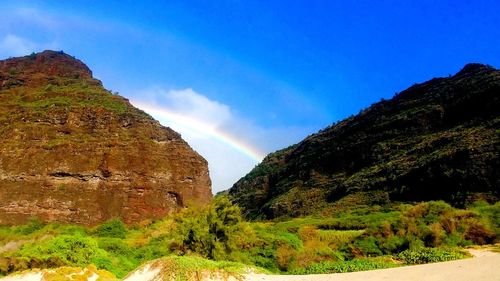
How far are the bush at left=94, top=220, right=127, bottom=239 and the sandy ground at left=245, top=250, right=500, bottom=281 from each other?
38.6 m

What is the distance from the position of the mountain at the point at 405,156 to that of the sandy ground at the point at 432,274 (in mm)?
43119

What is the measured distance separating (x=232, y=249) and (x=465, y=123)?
61760 mm

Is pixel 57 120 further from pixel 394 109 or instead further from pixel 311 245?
pixel 394 109

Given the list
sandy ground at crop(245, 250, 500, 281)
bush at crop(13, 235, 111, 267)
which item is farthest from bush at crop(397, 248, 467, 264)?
bush at crop(13, 235, 111, 267)

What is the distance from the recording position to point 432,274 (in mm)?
16375

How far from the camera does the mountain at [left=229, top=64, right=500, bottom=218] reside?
6562 cm

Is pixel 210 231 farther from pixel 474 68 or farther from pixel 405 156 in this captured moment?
pixel 474 68

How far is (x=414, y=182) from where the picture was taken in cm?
7225

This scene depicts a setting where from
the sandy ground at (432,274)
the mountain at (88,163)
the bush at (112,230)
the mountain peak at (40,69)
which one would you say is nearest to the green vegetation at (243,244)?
the sandy ground at (432,274)

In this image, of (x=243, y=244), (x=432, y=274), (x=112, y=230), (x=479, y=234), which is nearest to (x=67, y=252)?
(x=243, y=244)

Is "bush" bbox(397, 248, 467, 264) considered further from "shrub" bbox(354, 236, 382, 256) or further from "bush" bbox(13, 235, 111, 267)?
"bush" bbox(13, 235, 111, 267)

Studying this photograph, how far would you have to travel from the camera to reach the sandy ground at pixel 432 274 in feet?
50.9

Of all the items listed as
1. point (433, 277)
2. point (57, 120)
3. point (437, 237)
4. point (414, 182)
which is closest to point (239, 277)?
point (433, 277)

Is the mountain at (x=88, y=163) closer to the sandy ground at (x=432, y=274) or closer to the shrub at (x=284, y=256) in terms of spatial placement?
the shrub at (x=284, y=256)
